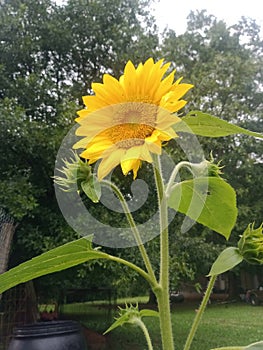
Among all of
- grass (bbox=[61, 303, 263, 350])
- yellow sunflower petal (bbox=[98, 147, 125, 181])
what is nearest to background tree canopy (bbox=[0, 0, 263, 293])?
grass (bbox=[61, 303, 263, 350])

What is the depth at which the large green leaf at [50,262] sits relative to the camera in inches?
8.3

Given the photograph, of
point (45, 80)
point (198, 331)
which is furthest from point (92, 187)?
point (198, 331)

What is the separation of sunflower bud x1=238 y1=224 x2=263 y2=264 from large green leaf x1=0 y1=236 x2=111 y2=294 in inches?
2.7

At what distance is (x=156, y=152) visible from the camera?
189mm

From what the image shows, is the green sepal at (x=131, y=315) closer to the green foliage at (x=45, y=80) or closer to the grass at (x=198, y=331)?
the green foliage at (x=45, y=80)

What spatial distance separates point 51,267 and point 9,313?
2124mm

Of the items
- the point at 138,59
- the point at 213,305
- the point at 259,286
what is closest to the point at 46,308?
the point at 138,59

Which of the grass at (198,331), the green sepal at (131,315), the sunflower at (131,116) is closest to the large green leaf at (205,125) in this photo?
the sunflower at (131,116)

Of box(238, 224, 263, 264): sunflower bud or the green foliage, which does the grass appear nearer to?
the green foliage

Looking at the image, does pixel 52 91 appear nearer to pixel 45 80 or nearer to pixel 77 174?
pixel 45 80

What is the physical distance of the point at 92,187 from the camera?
23 centimetres

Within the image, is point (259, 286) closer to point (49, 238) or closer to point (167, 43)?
point (167, 43)

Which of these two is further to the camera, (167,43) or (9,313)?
(167,43)

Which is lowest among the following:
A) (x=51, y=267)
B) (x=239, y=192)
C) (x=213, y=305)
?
(x=213, y=305)
